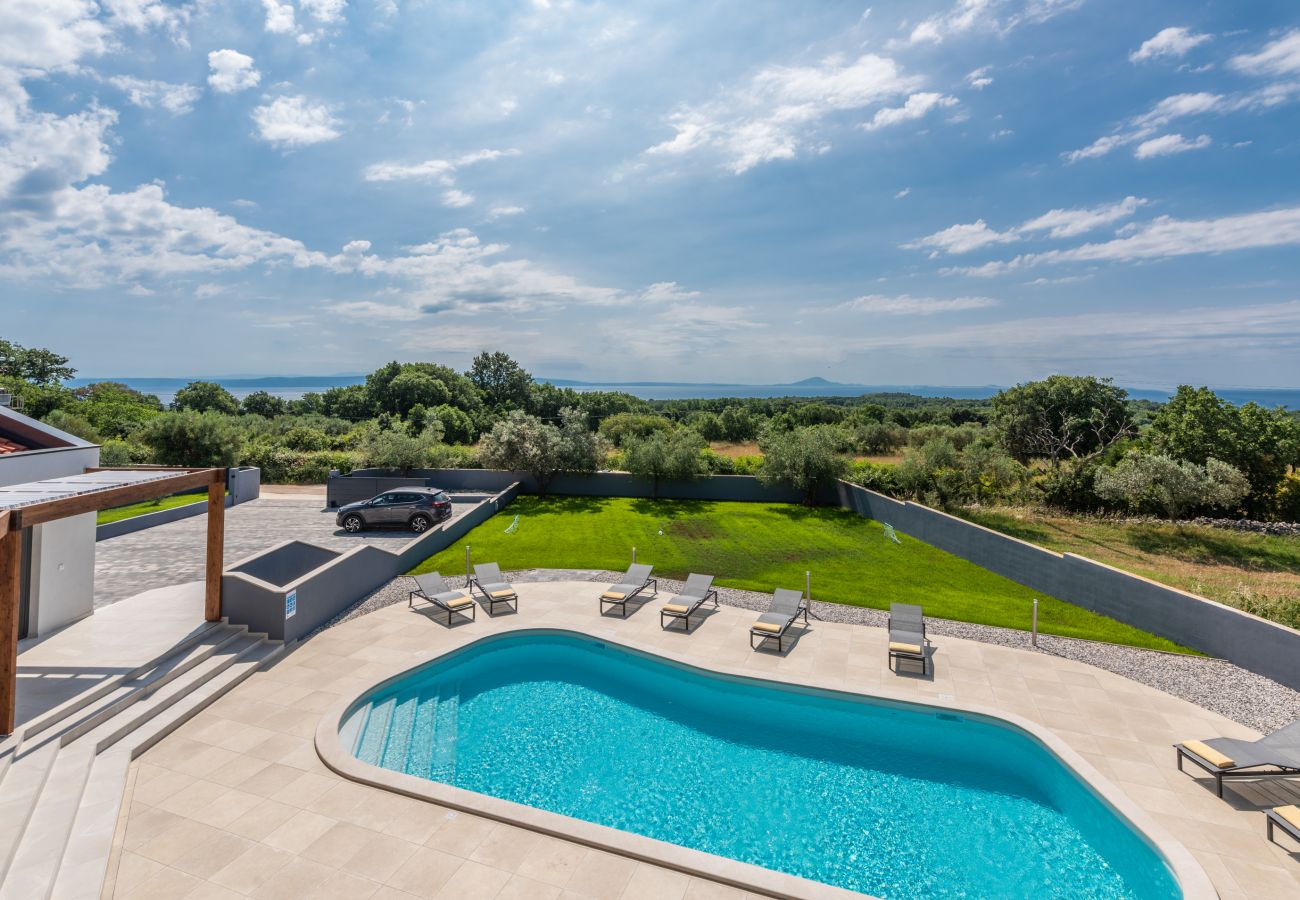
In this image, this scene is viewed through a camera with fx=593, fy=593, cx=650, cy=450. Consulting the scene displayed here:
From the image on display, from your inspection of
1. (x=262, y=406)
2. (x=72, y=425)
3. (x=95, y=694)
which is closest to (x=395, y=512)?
(x=95, y=694)

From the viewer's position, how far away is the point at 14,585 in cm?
701

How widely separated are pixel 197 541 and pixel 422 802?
15.4m

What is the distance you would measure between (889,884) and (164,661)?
1030 centimetres

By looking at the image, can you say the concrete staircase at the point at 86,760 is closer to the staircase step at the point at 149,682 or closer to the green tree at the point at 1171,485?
the staircase step at the point at 149,682

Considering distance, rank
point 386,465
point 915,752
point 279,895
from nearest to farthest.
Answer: point 279,895, point 915,752, point 386,465

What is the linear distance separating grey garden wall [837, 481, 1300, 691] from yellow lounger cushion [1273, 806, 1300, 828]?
4.98 metres

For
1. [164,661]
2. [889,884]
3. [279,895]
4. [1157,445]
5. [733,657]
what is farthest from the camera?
[1157,445]

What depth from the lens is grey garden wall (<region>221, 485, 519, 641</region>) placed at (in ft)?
34.1

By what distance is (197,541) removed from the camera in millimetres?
17516

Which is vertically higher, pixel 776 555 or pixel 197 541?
pixel 776 555

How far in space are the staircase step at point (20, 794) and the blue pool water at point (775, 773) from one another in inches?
116

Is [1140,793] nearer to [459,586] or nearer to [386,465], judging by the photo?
[459,586]

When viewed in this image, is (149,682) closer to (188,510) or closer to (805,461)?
(188,510)

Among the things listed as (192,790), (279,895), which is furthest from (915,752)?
(192,790)
